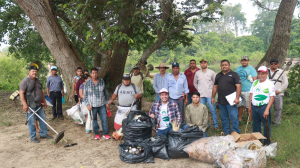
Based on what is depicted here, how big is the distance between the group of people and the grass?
15.7 inches

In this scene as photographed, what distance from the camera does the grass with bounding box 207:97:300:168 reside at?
3488mm

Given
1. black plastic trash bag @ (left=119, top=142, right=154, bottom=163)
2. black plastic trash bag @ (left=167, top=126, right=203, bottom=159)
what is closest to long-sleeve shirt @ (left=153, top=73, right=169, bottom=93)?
black plastic trash bag @ (left=167, top=126, right=203, bottom=159)

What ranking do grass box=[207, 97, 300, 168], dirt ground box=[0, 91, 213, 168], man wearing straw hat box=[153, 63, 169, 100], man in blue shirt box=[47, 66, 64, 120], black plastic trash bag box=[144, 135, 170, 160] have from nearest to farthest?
grass box=[207, 97, 300, 168] → dirt ground box=[0, 91, 213, 168] → black plastic trash bag box=[144, 135, 170, 160] → man wearing straw hat box=[153, 63, 169, 100] → man in blue shirt box=[47, 66, 64, 120]

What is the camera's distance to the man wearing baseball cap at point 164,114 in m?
4.20

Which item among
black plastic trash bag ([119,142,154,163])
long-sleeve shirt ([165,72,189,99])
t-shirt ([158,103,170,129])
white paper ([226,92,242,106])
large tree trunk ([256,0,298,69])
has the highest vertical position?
large tree trunk ([256,0,298,69])

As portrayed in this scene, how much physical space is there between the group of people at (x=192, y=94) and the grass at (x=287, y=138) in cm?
40

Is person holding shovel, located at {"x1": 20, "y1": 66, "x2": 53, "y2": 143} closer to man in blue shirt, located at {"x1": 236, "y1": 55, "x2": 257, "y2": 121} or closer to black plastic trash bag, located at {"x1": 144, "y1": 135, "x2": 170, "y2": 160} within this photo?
black plastic trash bag, located at {"x1": 144, "y1": 135, "x2": 170, "y2": 160}

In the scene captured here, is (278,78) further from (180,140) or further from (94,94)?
(94,94)

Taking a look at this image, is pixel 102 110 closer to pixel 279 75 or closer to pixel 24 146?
pixel 24 146

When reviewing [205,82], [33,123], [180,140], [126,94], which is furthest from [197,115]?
[33,123]

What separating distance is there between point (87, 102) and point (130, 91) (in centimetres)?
100

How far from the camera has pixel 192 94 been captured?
4812 millimetres

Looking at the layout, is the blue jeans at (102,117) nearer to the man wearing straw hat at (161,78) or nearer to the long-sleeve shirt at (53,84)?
the man wearing straw hat at (161,78)

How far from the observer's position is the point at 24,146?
4.48 metres
